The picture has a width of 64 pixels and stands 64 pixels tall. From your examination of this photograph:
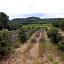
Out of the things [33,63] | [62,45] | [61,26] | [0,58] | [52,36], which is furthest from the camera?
[61,26]

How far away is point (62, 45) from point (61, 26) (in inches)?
1269

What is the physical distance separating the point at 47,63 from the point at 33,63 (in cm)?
101

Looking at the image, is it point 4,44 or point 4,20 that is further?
point 4,20

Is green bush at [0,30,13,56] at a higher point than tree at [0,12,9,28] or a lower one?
lower

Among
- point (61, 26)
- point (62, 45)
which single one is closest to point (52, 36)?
point (62, 45)

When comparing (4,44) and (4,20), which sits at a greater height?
(4,20)

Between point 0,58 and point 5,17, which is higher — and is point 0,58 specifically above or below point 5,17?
below

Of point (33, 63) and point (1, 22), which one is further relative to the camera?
point (1, 22)

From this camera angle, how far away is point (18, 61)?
1612 centimetres

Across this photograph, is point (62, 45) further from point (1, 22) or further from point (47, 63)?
point (1, 22)

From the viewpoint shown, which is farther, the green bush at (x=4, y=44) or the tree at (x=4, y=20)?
the tree at (x=4, y=20)

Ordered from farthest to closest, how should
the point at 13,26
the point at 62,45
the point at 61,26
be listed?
the point at 61,26 → the point at 13,26 → the point at 62,45

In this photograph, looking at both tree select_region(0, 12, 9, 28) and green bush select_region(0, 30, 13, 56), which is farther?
tree select_region(0, 12, 9, 28)

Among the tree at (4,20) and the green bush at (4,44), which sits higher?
the tree at (4,20)
